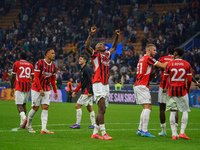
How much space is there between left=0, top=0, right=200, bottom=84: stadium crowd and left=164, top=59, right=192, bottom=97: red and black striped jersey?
18209 millimetres

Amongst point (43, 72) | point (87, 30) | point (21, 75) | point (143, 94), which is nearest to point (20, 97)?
point (21, 75)

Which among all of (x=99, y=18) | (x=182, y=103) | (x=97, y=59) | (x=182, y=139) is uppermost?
(x=99, y=18)

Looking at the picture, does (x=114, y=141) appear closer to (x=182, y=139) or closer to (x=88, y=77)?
(x=182, y=139)

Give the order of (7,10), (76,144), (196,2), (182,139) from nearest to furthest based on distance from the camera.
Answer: (76,144), (182,139), (196,2), (7,10)

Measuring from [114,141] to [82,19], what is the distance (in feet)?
106

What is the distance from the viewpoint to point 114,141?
8.52 meters

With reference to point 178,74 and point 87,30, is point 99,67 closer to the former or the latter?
point 178,74

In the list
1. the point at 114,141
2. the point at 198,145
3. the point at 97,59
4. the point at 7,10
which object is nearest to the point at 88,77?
the point at 97,59

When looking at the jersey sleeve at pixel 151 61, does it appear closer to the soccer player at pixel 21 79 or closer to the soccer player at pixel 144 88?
the soccer player at pixel 144 88

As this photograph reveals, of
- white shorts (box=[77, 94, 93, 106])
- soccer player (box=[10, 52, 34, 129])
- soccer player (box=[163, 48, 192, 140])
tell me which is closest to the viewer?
soccer player (box=[163, 48, 192, 140])

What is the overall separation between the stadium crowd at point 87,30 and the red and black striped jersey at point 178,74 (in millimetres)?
18209

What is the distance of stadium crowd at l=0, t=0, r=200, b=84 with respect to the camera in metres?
31.1

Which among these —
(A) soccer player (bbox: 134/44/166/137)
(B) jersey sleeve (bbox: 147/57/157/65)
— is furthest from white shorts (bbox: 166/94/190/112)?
(B) jersey sleeve (bbox: 147/57/157/65)

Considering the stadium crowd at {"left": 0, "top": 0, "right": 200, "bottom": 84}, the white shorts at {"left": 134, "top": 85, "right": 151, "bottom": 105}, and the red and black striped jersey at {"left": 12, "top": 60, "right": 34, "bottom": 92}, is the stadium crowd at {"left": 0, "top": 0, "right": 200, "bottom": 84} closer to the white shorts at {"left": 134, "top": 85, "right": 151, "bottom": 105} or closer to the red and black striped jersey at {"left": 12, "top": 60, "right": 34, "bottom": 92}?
the red and black striped jersey at {"left": 12, "top": 60, "right": 34, "bottom": 92}
